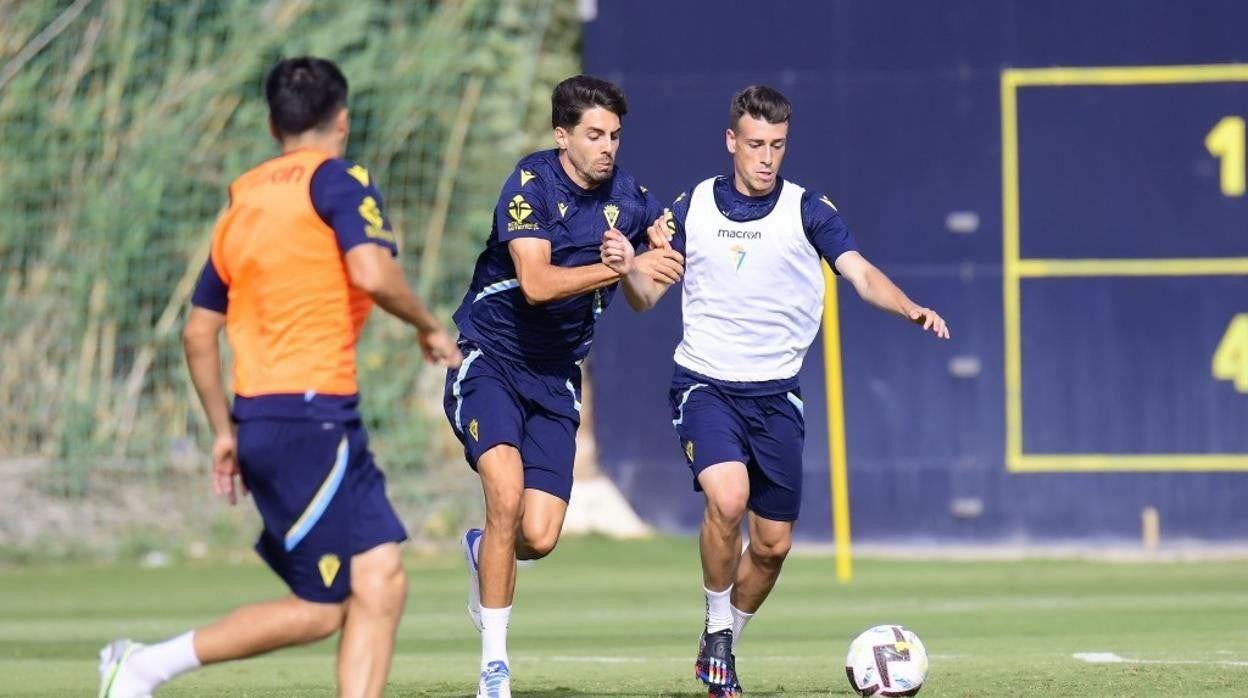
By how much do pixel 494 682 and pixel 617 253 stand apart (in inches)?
62.5

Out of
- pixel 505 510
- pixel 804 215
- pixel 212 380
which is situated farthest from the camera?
pixel 804 215

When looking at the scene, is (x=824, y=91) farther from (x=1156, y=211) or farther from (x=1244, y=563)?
(x=1244, y=563)

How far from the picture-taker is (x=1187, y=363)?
15109 millimetres

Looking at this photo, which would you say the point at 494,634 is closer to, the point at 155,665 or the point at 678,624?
the point at 155,665

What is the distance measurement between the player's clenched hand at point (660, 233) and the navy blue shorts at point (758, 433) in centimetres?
57

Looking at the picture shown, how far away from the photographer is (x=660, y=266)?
23.9 feet

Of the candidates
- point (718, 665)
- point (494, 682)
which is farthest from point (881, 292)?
point (494, 682)

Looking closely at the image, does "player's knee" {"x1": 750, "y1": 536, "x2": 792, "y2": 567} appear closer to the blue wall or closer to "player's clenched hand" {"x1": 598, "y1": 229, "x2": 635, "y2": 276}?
"player's clenched hand" {"x1": 598, "y1": 229, "x2": 635, "y2": 276}

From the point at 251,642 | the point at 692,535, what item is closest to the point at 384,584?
the point at 251,642

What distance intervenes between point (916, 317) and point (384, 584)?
2.51 meters

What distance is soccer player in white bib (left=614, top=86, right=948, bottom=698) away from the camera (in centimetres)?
761

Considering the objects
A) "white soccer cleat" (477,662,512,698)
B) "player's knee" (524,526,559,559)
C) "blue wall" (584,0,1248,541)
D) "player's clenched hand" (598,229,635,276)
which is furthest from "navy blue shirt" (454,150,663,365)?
"blue wall" (584,0,1248,541)

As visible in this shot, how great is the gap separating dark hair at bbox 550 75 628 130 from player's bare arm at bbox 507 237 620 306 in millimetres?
505

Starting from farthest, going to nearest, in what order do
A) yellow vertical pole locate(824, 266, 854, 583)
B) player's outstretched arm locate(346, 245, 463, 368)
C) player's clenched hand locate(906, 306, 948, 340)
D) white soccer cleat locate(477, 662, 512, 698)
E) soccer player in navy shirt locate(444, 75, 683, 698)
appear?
yellow vertical pole locate(824, 266, 854, 583)
soccer player in navy shirt locate(444, 75, 683, 698)
player's clenched hand locate(906, 306, 948, 340)
white soccer cleat locate(477, 662, 512, 698)
player's outstretched arm locate(346, 245, 463, 368)
